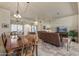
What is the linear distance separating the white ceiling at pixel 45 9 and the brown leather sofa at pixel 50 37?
0.31 meters

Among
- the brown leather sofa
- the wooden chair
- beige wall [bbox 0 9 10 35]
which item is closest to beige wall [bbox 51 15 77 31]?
the brown leather sofa

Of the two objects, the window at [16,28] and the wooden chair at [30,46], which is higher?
the window at [16,28]

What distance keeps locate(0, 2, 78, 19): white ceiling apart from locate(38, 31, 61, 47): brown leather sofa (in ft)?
1.02

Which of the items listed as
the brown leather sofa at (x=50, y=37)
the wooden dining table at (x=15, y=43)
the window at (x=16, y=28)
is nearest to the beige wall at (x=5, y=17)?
the window at (x=16, y=28)

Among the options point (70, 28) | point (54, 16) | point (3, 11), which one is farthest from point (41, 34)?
point (3, 11)

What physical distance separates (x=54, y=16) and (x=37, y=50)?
71cm

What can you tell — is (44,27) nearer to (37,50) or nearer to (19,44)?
(37,50)

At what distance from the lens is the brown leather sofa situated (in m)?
1.83

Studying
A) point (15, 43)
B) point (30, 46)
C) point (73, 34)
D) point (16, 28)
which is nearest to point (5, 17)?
point (16, 28)

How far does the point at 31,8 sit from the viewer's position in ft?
6.05

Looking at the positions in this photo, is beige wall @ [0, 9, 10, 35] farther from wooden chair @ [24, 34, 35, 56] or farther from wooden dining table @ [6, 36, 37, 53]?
wooden chair @ [24, 34, 35, 56]

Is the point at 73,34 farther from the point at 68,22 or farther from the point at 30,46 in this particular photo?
the point at 30,46

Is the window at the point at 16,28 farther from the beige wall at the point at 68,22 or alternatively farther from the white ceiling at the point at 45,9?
the beige wall at the point at 68,22

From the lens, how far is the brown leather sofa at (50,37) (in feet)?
6.00
